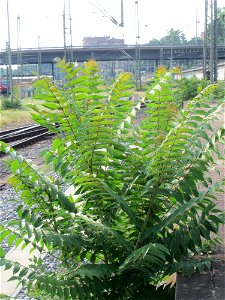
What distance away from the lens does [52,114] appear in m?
2.71

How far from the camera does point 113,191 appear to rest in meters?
2.66

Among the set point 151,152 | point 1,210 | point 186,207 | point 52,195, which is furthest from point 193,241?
point 1,210

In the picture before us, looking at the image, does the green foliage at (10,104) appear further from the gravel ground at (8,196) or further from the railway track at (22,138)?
the gravel ground at (8,196)

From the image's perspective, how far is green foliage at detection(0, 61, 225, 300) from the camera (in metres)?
2.61

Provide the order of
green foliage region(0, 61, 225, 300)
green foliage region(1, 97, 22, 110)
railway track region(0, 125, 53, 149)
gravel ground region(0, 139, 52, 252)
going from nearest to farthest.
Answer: green foliage region(0, 61, 225, 300) < gravel ground region(0, 139, 52, 252) < railway track region(0, 125, 53, 149) < green foliage region(1, 97, 22, 110)

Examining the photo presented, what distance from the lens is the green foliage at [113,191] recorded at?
261 cm

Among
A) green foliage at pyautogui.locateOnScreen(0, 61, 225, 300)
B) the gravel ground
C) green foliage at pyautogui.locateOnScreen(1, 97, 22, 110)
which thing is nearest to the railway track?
the gravel ground

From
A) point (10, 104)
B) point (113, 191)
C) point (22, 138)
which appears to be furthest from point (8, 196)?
point (10, 104)

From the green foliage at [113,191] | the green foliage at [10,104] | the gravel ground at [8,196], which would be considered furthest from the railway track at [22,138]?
the green foliage at [10,104]

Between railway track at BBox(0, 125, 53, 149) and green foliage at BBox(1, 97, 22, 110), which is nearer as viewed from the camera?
railway track at BBox(0, 125, 53, 149)

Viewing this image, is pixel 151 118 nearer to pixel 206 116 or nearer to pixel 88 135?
pixel 206 116

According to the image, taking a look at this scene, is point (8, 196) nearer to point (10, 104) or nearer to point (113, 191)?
point (113, 191)

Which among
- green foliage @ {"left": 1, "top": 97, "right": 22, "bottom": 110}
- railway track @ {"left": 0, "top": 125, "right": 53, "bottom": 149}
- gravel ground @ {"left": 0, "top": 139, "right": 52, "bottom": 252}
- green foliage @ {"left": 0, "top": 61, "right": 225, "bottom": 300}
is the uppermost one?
green foliage @ {"left": 0, "top": 61, "right": 225, "bottom": 300}

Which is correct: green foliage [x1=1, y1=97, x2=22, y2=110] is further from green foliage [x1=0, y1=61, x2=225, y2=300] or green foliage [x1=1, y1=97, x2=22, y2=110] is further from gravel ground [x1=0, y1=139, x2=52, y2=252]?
green foliage [x1=0, y1=61, x2=225, y2=300]
